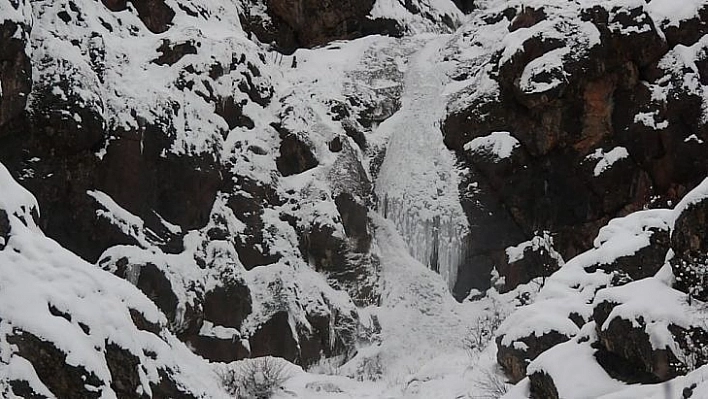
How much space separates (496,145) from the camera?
25703 mm

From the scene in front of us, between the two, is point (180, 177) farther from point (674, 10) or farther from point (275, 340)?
point (674, 10)

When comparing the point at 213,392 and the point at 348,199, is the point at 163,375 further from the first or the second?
the point at 348,199

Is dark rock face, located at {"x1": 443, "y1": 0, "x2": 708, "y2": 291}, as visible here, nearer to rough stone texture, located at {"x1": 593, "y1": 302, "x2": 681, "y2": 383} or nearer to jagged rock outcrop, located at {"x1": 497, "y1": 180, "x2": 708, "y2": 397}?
jagged rock outcrop, located at {"x1": 497, "y1": 180, "x2": 708, "y2": 397}

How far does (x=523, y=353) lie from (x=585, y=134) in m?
11.2

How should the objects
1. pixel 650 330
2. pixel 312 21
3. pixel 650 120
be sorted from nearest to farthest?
pixel 650 330, pixel 650 120, pixel 312 21

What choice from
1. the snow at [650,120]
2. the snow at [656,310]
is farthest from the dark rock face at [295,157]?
the snow at [656,310]

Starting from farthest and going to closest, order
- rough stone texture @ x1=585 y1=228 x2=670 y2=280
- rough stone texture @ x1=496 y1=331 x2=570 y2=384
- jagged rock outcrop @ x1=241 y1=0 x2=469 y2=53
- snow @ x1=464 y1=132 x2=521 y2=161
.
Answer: jagged rock outcrop @ x1=241 y1=0 x2=469 y2=53 < snow @ x1=464 y1=132 x2=521 y2=161 < rough stone texture @ x1=496 y1=331 x2=570 y2=384 < rough stone texture @ x1=585 y1=228 x2=670 y2=280

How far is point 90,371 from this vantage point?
32.9 ft

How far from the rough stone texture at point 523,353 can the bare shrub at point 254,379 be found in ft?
12.7

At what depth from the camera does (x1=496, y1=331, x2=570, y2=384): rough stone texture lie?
49.5 ft

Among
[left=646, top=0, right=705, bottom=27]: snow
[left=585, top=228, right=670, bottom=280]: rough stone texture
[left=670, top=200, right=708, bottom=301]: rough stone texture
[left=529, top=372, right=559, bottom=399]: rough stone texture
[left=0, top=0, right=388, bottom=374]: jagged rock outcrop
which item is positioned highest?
[left=646, top=0, right=705, bottom=27]: snow

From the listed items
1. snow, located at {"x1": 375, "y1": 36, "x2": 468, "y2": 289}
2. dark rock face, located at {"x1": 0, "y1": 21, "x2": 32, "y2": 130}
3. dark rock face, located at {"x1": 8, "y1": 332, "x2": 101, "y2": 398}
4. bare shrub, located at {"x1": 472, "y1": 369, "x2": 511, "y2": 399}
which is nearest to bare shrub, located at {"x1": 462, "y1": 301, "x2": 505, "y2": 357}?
snow, located at {"x1": 375, "y1": 36, "x2": 468, "y2": 289}

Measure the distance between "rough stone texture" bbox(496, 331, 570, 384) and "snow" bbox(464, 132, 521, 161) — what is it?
10.2m

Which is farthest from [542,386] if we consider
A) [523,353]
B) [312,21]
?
[312,21]
